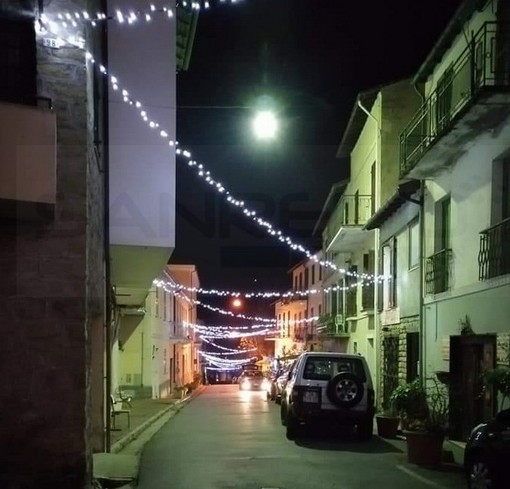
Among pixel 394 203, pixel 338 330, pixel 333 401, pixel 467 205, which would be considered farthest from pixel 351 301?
pixel 467 205

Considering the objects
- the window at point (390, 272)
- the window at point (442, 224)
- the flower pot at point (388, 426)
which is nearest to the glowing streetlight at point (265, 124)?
the window at point (442, 224)

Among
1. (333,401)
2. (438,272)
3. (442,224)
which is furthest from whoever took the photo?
(442,224)

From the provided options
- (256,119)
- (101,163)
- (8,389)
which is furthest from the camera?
(256,119)

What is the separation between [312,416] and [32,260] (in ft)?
27.4

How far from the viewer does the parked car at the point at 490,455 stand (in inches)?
334

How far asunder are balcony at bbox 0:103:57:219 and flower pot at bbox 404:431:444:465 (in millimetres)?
A: 6777

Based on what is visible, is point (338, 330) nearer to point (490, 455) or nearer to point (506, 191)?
point (506, 191)

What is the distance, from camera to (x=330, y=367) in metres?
16.0

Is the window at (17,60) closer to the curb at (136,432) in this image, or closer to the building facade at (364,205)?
the curb at (136,432)

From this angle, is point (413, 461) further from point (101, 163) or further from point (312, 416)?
point (101, 163)

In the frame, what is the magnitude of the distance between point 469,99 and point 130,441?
8.94 meters


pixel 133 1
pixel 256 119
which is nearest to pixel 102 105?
pixel 133 1

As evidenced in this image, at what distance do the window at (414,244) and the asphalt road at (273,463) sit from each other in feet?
15.6

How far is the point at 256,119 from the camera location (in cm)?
1252
